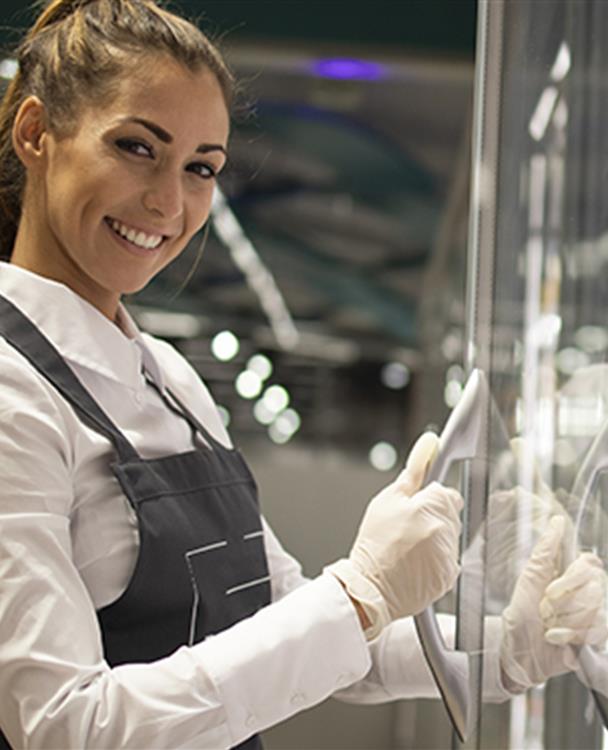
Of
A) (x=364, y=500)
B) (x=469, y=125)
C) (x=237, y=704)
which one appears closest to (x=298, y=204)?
(x=364, y=500)

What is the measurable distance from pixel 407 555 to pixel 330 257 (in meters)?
7.95

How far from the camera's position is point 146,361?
1698 millimetres

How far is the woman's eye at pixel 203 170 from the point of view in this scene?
157cm

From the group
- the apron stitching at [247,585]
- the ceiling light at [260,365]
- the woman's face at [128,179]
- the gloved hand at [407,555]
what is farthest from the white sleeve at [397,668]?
the ceiling light at [260,365]

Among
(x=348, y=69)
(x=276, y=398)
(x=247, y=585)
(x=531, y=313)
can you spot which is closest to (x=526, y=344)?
(x=531, y=313)

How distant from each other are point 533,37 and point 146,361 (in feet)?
2.25

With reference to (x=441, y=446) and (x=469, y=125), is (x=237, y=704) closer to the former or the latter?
(x=441, y=446)

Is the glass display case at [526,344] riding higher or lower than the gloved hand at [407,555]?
higher

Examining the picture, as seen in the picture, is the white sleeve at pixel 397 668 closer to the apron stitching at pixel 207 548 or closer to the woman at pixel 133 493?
the woman at pixel 133 493

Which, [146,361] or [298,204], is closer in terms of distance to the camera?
[146,361]

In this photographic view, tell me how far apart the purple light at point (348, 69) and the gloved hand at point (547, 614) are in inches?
101

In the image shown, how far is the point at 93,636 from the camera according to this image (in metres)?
1.26

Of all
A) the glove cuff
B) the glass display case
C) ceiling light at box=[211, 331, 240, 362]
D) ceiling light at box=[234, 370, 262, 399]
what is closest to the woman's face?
the glass display case

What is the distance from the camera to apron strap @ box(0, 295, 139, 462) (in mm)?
1408
